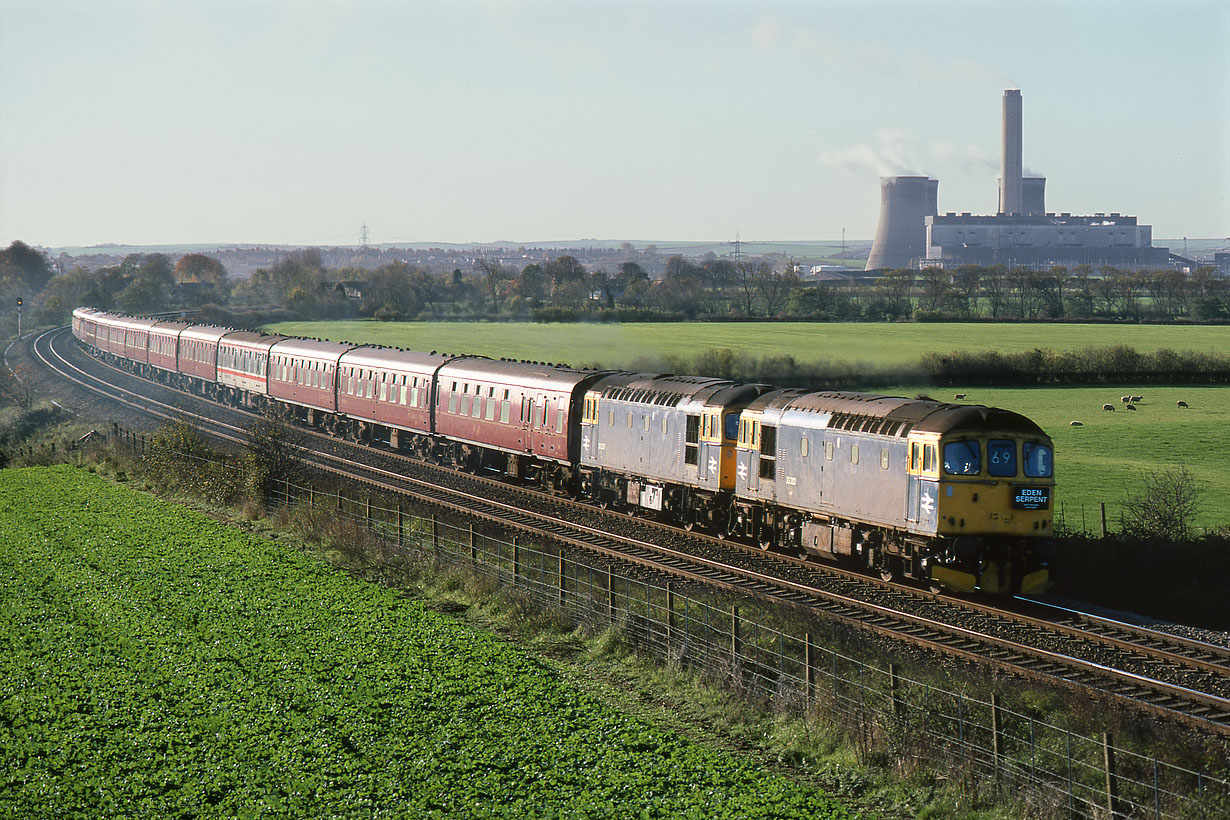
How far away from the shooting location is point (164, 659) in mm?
20500

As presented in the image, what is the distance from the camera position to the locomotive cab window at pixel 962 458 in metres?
24.3

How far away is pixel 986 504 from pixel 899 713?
8.69 meters

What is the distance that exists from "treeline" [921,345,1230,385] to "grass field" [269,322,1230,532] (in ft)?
4.31

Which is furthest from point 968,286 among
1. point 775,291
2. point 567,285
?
point 567,285

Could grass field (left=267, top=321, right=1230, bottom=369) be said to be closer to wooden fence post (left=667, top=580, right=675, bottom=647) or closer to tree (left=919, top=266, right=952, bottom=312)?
tree (left=919, top=266, right=952, bottom=312)

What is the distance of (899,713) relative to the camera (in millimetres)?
16922

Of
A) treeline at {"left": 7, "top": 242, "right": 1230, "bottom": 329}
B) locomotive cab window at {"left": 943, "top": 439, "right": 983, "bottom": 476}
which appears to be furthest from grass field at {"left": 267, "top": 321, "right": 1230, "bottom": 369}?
locomotive cab window at {"left": 943, "top": 439, "right": 983, "bottom": 476}

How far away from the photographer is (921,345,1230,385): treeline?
70.7 m

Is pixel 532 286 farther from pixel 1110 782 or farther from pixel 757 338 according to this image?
pixel 1110 782

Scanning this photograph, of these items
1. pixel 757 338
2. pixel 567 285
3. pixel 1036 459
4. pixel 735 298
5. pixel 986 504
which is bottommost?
pixel 986 504

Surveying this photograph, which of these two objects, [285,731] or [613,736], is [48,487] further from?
[613,736]

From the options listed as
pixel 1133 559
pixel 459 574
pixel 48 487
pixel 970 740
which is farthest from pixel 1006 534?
pixel 48 487

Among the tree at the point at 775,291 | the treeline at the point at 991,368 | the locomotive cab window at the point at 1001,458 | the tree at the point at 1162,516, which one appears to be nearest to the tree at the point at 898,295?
the tree at the point at 775,291

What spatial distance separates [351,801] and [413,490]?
24.4m
